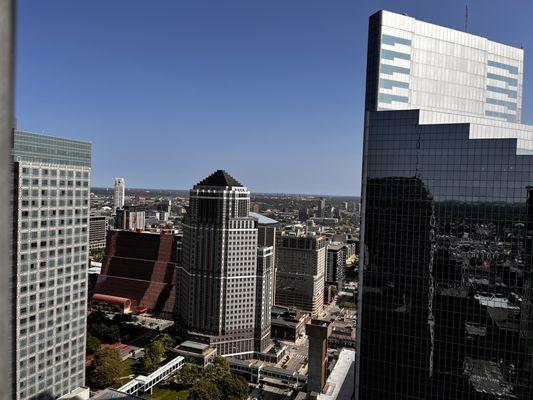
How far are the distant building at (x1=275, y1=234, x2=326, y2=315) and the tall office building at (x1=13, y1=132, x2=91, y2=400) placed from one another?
65612 mm

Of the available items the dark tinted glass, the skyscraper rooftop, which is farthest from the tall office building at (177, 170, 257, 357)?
the dark tinted glass

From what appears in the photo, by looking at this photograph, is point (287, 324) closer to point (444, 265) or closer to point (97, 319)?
point (97, 319)

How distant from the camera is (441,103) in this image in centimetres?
4375

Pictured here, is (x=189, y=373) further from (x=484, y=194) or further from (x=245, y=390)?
(x=484, y=194)

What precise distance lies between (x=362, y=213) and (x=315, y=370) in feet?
88.4

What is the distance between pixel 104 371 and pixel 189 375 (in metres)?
11.8

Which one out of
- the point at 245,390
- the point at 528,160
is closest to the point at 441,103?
the point at 528,160

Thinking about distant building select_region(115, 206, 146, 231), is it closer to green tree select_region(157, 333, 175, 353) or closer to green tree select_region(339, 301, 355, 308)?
green tree select_region(339, 301, 355, 308)

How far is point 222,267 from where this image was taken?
250 ft

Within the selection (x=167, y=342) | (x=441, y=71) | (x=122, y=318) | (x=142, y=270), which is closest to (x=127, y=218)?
(x=142, y=270)

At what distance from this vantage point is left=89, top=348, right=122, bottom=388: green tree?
6000cm

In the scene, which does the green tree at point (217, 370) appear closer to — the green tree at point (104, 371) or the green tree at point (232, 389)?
the green tree at point (232, 389)

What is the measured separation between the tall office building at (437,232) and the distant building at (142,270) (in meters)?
67.8

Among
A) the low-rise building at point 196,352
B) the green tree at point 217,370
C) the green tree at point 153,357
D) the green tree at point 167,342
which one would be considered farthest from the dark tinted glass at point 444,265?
the green tree at point 167,342
